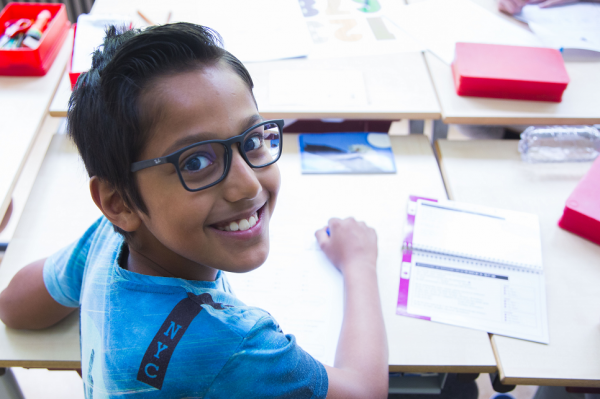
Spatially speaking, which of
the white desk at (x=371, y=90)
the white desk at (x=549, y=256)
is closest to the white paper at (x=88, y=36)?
the white desk at (x=371, y=90)

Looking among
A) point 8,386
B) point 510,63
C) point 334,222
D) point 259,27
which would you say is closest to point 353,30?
point 259,27

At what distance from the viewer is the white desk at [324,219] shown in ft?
2.80

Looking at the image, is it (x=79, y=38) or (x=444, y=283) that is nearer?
(x=444, y=283)

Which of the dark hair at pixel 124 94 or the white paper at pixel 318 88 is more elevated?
the dark hair at pixel 124 94

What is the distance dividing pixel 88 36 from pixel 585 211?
142cm

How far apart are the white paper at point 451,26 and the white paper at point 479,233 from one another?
578mm

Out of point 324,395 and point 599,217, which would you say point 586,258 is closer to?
point 599,217

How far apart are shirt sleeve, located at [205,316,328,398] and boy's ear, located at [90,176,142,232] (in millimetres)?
236

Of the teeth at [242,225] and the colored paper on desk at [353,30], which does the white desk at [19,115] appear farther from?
the colored paper on desk at [353,30]

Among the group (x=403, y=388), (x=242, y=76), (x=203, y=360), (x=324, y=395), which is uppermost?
(x=242, y=76)

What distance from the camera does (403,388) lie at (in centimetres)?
124

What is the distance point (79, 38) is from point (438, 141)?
110 centimetres

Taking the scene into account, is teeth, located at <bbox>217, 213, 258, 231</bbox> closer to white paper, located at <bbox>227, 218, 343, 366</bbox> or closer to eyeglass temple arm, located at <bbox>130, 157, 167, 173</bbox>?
eyeglass temple arm, located at <bbox>130, 157, 167, 173</bbox>

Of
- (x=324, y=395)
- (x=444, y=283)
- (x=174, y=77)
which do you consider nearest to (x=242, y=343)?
(x=324, y=395)
